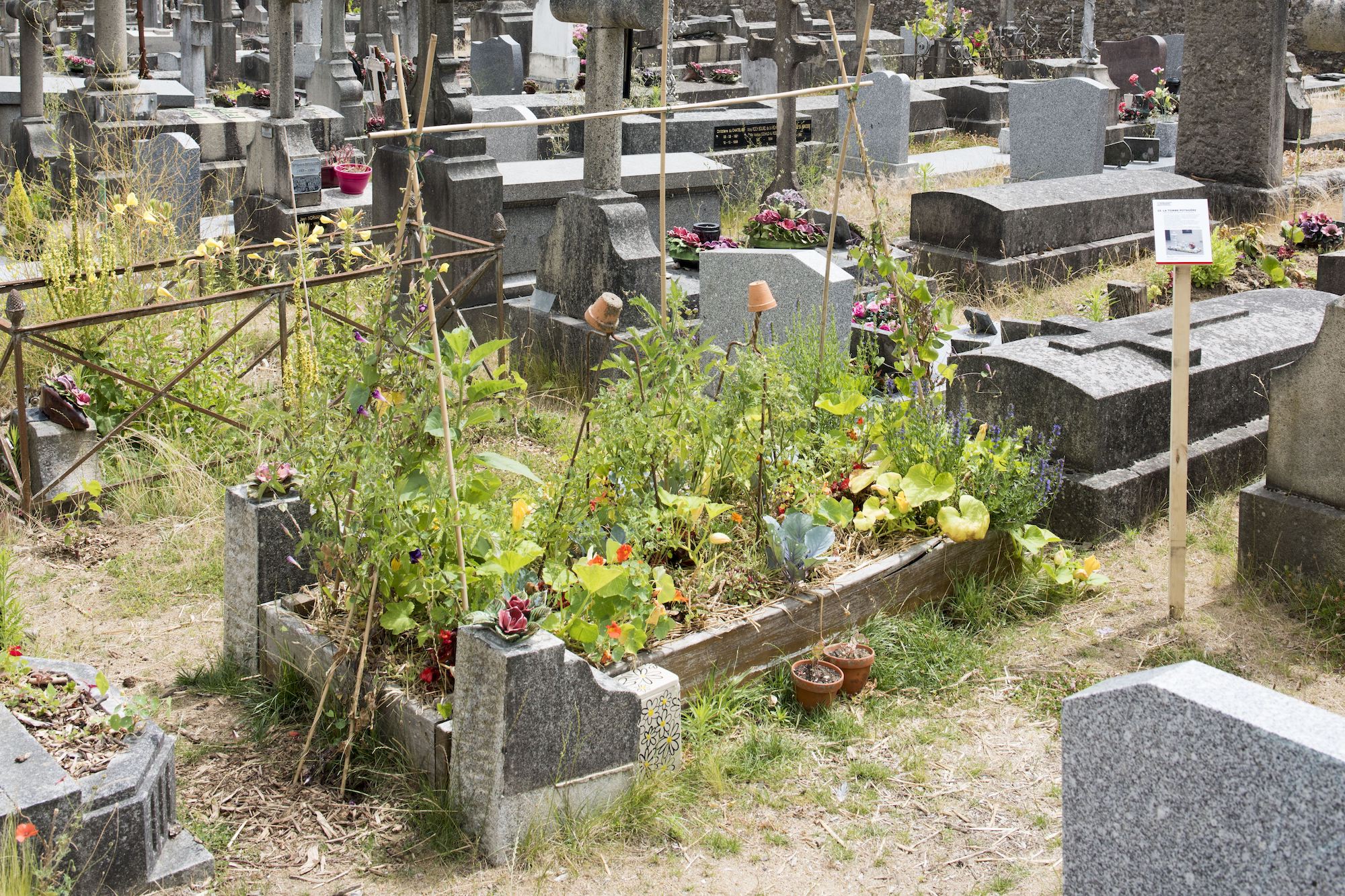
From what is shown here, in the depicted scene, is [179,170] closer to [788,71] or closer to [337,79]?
[788,71]

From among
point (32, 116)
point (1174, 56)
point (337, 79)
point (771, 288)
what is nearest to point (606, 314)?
point (771, 288)

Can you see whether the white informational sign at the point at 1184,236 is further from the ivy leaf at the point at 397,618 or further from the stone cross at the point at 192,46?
the stone cross at the point at 192,46

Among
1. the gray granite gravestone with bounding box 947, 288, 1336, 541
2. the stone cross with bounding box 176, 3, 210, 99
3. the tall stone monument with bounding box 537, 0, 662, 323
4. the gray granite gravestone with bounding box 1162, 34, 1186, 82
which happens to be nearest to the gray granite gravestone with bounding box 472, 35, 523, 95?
the stone cross with bounding box 176, 3, 210, 99

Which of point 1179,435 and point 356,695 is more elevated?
point 1179,435

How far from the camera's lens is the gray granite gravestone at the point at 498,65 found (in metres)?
16.6

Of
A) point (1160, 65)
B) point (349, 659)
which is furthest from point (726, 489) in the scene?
point (1160, 65)

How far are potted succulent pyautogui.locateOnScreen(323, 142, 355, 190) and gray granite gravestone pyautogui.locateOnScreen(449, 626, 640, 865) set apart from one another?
28.2 ft

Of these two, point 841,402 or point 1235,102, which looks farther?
point 1235,102

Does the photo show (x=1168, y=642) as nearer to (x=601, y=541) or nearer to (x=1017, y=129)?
(x=601, y=541)

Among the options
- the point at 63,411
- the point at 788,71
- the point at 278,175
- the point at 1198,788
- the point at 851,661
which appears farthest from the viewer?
the point at 788,71

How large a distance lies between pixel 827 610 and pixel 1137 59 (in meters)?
18.1

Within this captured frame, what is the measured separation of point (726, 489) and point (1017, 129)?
8585 mm

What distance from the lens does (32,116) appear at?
11.3m

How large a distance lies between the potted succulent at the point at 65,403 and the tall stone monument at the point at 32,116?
631cm
